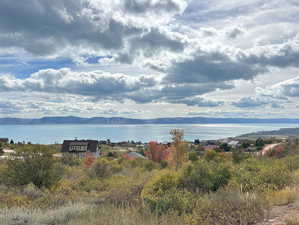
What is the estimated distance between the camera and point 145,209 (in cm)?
597

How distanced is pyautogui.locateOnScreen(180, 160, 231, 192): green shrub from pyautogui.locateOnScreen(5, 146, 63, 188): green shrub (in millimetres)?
7635

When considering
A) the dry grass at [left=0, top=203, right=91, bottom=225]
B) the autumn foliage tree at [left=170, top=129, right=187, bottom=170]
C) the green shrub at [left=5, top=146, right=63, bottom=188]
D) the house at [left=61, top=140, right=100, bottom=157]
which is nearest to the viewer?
the dry grass at [left=0, top=203, right=91, bottom=225]

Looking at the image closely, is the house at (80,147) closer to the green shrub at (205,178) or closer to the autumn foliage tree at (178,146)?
the autumn foliage tree at (178,146)

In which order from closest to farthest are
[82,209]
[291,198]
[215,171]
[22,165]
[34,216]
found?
[34,216], [82,209], [291,198], [215,171], [22,165]

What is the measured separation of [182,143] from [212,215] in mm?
21405

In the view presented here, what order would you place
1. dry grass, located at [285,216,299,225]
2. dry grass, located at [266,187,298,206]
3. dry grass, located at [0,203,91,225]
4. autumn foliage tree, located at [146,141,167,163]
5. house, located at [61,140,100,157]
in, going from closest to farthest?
dry grass, located at [285,216,299,225] → dry grass, located at [0,203,91,225] → dry grass, located at [266,187,298,206] → autumn foliage tree, located at [146,141,167,163] → house, located at [61,140,100,157]

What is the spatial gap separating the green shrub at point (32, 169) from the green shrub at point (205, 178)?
764 cm

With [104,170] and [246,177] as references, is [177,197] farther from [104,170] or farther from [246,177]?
[104,170]

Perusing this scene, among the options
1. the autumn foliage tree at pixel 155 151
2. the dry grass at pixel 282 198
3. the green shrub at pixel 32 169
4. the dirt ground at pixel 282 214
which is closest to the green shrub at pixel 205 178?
the dry grass at pixel 282 198

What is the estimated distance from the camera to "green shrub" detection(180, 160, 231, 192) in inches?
373

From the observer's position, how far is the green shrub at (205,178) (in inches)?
373

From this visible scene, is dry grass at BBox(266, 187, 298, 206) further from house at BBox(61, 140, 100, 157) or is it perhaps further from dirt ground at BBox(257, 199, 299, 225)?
house at BBox(61, 140, 100, 157)

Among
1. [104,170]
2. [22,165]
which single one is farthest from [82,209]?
[104,170]

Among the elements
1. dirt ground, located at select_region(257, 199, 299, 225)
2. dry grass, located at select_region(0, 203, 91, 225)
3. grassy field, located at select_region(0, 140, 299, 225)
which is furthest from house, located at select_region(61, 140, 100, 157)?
dirt ground, located at select_region(257, 199, 299, 225)
